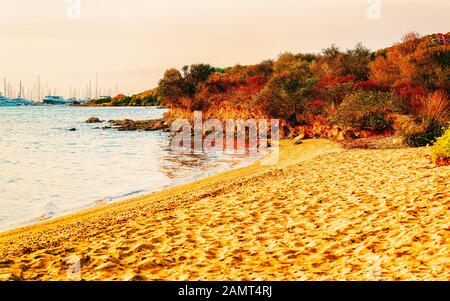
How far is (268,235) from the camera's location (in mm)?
7598

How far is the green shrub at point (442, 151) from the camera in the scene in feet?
38.9

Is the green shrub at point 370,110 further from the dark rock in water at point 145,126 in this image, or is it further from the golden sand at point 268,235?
the dark rock in water at point 145,126

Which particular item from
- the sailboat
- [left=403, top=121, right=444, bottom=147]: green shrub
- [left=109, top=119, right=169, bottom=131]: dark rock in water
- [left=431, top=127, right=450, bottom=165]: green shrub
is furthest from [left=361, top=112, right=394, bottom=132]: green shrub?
the sailboat

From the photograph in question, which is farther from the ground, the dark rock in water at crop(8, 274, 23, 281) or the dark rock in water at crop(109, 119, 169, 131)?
the dark rock in water at crop(109, 119, 169, 131)

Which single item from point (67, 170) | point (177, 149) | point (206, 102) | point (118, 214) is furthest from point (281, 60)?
point (118, 214)

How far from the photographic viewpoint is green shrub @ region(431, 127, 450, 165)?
38.9ft

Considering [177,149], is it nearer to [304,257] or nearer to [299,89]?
[299,89]

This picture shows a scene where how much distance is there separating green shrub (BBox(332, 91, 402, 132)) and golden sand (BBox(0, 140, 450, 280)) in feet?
41.6

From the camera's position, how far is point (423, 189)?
9242 mm

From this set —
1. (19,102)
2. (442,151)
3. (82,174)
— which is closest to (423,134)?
(442,151)

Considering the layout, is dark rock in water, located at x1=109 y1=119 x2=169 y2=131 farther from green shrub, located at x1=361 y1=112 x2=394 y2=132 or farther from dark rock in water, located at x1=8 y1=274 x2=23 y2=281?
dark rock in water, located at x1=8 y1=274 x2=23 y2=281

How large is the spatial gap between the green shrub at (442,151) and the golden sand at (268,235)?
1.07 feet

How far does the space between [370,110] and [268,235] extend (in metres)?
19.7

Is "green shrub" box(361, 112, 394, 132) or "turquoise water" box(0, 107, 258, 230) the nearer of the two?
"turquoise water" box(0, 107, 258, 230)
